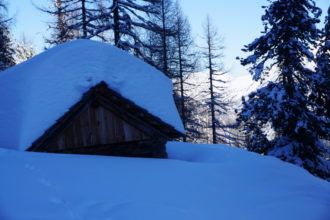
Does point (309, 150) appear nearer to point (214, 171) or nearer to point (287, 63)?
point (287, 63)

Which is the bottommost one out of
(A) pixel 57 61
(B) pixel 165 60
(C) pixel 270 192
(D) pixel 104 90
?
(C) pixel 270 192

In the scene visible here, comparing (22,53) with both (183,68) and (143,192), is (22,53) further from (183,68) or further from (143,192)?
(143,192)

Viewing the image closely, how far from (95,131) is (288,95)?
27.1ft

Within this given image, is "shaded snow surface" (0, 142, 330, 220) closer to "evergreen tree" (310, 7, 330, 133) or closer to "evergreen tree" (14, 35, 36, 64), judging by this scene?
"evergreen tree" (310, 7, 330, 133)

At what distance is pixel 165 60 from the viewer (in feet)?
57.7

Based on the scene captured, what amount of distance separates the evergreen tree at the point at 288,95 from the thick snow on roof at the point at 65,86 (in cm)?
457

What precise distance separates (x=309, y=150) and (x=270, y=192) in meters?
6.49

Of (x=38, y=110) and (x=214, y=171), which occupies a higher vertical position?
(x=38, y=110)

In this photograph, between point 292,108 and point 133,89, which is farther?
point 292,108

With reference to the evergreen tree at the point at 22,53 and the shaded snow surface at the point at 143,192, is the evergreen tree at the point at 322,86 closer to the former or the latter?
the shaded snow surface at the point at 143,192

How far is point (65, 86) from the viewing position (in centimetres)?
609

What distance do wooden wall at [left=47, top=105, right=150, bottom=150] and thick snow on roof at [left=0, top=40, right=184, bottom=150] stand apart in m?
0.59

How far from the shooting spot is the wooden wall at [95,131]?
6.02m

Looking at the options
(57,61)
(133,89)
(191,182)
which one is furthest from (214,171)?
(57,61)
